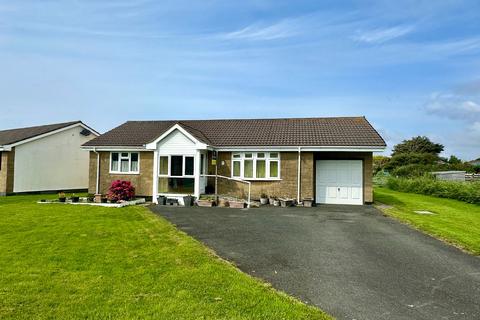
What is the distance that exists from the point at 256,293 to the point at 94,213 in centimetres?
990

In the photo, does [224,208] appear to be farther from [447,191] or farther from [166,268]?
[447,191]

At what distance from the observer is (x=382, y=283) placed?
18.5ft

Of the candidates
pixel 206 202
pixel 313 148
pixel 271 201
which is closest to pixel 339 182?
pixel 313 148

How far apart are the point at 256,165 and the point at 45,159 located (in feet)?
49.2

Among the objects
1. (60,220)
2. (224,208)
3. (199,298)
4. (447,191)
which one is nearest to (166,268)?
(199,298)

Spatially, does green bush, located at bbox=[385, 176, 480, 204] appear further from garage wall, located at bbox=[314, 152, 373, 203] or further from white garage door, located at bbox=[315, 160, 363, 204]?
white garage door, located at bbox=[315, 160, 363, 204]

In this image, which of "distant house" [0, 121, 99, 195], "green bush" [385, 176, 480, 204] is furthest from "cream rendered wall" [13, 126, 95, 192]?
"green bush" [385, 176, 480, 204]

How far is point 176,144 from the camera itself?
688 inches

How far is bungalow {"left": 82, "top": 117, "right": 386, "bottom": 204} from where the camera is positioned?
17.4 meters

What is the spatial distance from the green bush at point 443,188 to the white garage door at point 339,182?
9621 millimetres

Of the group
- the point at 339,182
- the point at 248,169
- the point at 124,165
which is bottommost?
the point at 339,182

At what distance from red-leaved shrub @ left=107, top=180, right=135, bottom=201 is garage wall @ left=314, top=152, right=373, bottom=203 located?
10.0 m

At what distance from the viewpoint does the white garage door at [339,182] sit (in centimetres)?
1766

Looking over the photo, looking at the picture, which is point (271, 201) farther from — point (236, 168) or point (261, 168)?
point (236, 168)
